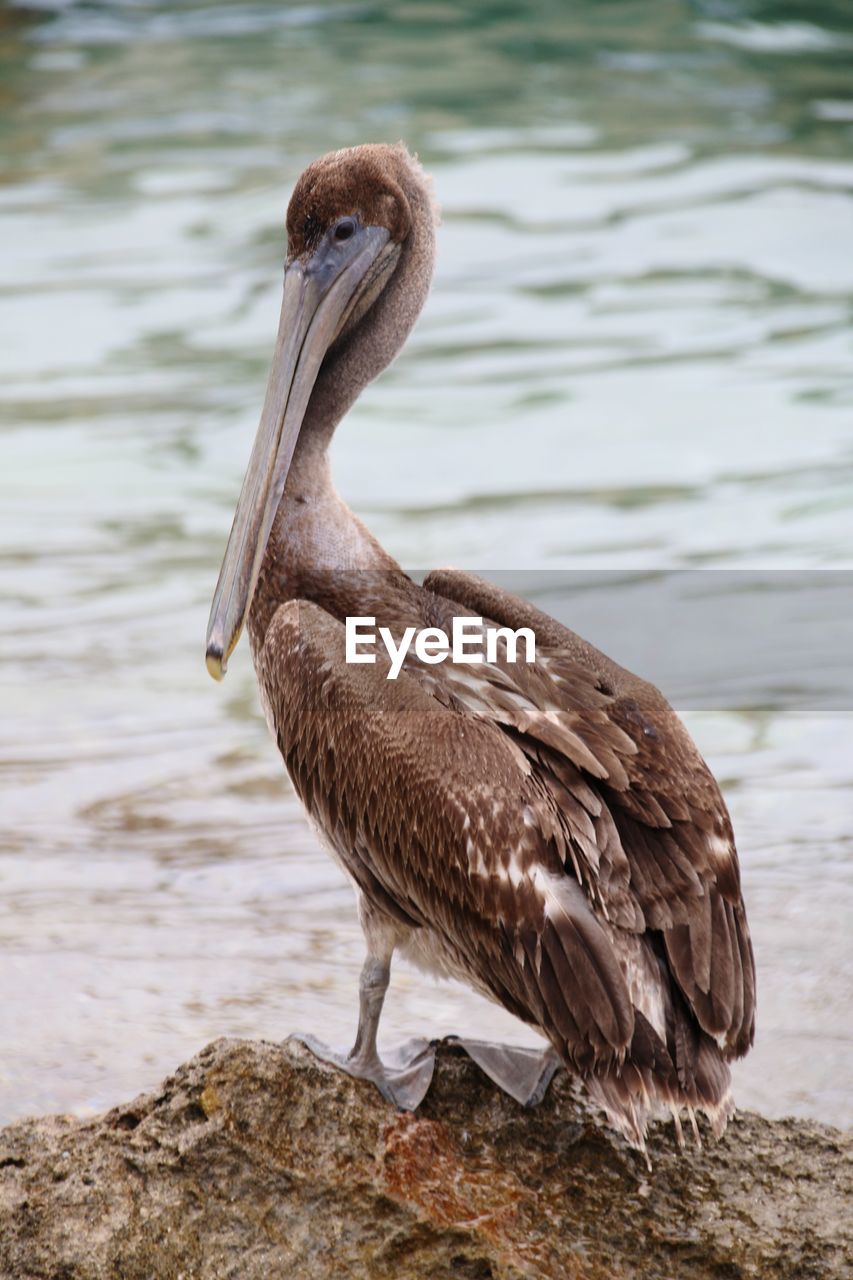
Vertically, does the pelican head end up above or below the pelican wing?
above

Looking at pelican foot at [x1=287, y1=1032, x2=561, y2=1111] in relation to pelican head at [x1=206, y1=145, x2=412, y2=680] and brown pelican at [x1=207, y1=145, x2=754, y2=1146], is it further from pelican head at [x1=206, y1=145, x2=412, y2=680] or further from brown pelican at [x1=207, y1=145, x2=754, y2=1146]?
pelican head at [x1=206, y1=145, x2=412, y2=680]

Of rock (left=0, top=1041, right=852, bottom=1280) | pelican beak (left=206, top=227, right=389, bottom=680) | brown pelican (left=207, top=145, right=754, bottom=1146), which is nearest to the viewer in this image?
rock (left=0, top=1041, right=852, bottom=1280)

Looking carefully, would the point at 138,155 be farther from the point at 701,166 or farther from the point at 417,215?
the point at 417,215

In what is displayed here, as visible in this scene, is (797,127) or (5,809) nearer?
(5,809)

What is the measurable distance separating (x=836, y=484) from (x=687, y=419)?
43.0 inches

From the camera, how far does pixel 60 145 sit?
1401cm

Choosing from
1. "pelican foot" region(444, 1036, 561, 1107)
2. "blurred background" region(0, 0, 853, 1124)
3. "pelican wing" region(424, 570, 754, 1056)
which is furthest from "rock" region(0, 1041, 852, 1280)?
"blurred background" region(0, 0, 853, 1124)

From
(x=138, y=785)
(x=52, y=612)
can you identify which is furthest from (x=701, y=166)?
(x=138, y=785)

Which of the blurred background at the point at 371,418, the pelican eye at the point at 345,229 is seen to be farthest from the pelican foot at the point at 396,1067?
the pelican eye at the point at 345,229

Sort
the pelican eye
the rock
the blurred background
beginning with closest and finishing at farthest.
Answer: the rock → the pelican eye → the blurred background

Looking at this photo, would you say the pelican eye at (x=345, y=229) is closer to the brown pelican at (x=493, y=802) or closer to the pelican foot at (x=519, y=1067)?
the brown pelican at (x=493, y=802)

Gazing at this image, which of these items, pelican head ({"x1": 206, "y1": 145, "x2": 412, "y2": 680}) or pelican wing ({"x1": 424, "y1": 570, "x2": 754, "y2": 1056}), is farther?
pelican head ({"x1": 206, "y1": 145, "x2": 412, "y2": 680})

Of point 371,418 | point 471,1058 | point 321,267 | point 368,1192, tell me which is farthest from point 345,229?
point 371,418

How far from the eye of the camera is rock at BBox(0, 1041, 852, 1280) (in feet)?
8.83
